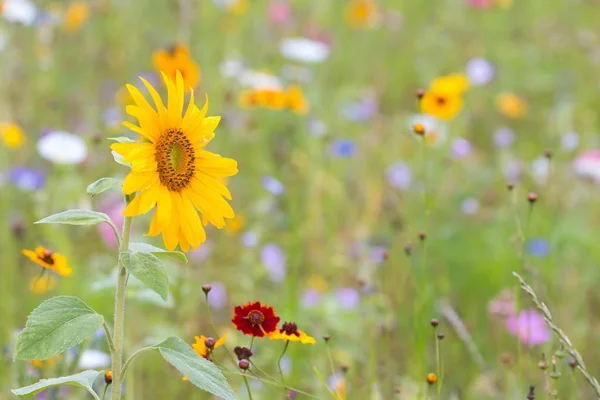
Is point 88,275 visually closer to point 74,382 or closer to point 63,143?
point 63,143

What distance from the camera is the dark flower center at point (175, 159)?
929 mm

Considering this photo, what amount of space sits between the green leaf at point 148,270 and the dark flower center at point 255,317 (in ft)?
0.53

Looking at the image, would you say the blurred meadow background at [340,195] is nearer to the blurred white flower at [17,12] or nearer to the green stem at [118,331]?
the blurred white flower at [17,12]

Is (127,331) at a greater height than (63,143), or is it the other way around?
(63,143)

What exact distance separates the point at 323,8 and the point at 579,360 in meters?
3.30

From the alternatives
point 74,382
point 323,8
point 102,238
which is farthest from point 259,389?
point 323,8

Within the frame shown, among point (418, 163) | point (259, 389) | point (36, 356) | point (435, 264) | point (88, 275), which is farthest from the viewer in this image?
point (418, 163)

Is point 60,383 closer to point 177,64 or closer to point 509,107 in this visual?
point 177,64

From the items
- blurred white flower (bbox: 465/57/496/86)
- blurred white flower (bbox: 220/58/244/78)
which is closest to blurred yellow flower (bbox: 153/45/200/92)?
blurred white flower (bbox: 220/58/244/78)

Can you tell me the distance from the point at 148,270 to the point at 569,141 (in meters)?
2.19

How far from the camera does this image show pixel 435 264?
2426 mm

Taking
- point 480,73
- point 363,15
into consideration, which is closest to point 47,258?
point 480,73

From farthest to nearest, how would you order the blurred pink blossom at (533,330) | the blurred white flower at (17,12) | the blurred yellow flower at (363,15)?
the blurred yellow flower at (363,15), the blurred white flower at (17,12), the blurred pink blossom at (533,330)

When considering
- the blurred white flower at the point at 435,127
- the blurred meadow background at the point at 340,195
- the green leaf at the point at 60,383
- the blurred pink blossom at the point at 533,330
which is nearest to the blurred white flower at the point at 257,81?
the blurred meadow background at the point at 340,195
